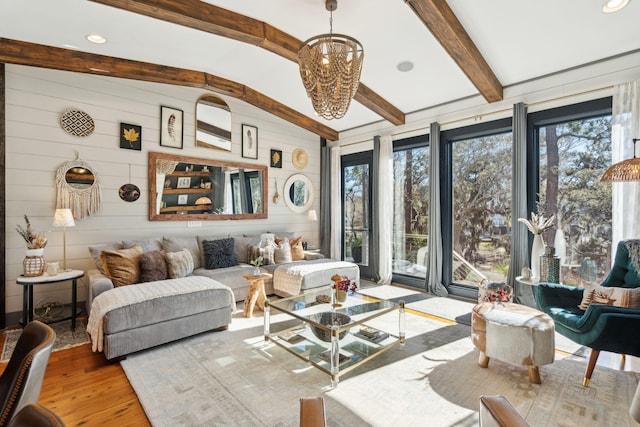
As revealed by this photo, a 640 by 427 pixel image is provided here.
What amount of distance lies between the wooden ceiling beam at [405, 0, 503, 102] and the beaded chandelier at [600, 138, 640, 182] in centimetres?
164

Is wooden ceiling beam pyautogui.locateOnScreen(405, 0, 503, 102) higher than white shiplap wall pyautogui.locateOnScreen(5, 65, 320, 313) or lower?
higher

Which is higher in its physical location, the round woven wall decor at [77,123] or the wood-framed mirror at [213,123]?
the wood-framed mirror at [213,123]

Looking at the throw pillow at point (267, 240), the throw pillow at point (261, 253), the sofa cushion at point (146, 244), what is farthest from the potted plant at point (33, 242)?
the throw pillow at point (267, 240)

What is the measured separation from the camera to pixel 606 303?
8.52ft

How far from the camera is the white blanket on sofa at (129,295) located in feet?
8.70

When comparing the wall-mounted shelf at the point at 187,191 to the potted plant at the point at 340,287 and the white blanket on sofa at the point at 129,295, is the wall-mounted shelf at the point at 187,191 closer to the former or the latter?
the white blanket on sofa at the point at 129,295

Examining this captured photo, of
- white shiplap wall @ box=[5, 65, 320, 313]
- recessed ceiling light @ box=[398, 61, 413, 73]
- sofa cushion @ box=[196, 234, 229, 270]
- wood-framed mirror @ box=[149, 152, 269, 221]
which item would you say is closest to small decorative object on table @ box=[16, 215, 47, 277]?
white shiplap wall @ box=[5, 65, 320, 313]

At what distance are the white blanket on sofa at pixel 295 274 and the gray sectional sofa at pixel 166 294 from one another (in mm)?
13

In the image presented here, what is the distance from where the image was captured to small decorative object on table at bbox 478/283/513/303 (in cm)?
283

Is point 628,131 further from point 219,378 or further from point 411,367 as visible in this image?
point 219,378

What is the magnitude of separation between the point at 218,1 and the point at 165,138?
229cm

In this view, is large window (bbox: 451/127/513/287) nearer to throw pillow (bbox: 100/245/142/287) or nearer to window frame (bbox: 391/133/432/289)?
window frame (bbox: 391/133/432/289)

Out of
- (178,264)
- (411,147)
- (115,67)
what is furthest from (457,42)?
(178,264)

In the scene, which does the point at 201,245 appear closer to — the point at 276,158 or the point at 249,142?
the point at 249,142
